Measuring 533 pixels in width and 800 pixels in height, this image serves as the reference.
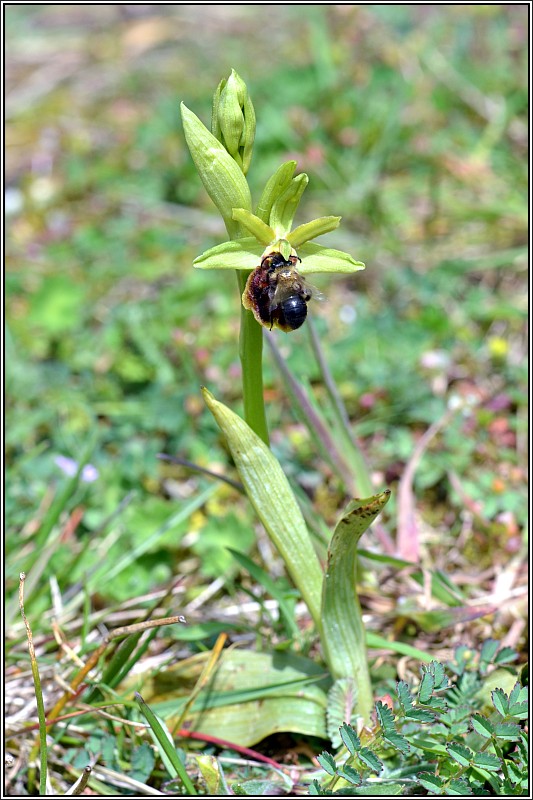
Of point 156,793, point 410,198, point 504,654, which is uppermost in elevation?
point 410,198

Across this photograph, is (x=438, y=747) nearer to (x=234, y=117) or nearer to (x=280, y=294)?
(x=280, y=294)

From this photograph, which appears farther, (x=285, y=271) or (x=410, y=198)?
(x=410, y=198)

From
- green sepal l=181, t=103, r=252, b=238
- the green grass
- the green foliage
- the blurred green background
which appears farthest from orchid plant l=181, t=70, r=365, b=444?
the blurred green background

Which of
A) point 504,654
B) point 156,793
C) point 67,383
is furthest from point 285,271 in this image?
point 67,383

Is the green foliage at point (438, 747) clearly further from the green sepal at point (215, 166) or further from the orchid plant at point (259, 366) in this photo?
the green sepal at point (215, 166)

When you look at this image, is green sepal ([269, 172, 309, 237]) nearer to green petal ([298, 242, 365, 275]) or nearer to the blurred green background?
green petal ([298, 242, 365, 275])

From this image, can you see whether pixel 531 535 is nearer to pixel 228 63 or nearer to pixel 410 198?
pixel 410 198
